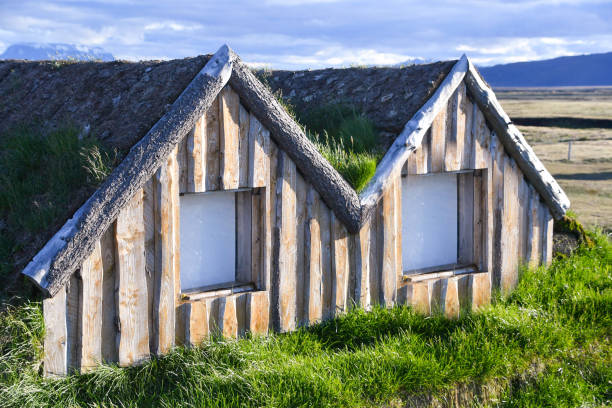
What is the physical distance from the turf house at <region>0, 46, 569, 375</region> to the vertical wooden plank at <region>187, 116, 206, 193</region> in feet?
0.04

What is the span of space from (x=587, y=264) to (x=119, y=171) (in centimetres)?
689

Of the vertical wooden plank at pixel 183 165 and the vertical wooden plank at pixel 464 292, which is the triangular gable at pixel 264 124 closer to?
the vertical wooden plank at pixel 183 165

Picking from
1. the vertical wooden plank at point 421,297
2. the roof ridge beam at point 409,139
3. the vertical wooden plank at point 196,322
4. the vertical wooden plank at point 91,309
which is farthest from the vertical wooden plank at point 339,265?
the vertical wooden plank at point 91,309

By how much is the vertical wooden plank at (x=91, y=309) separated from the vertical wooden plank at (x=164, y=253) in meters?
0.52

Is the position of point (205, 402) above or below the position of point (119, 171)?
below

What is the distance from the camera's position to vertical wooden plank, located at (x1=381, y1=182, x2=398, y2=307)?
7449 millimetres

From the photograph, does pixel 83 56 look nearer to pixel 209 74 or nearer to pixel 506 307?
pixel 209 74

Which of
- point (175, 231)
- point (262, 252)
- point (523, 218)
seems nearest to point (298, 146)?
point (262, 252)

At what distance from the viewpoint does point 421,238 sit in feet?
26.3

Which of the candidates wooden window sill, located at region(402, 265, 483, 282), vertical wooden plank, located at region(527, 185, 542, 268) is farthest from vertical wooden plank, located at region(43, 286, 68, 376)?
vertical wooden plank, located at region(527, 185, 542, 268)

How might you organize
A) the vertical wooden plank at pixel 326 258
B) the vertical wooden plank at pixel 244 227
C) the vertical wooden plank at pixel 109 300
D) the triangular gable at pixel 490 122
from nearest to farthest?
the vertical wooden plank at pixel 109 300 → the vertical wooden plank at pixel 244 227 → the vertical wooden plank at pixel 326 258 → the triangular gable at pixel 490 122

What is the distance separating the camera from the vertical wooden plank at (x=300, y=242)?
6980 millimetres

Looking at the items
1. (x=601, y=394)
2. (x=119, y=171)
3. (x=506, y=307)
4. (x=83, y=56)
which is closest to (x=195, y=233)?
(x=119, y=171)

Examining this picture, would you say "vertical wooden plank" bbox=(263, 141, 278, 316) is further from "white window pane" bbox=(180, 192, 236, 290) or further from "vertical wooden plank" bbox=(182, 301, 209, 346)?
"vertical wooden plank" bbox=(182, 301, 209, 346)
